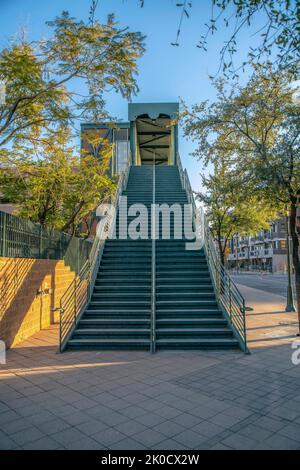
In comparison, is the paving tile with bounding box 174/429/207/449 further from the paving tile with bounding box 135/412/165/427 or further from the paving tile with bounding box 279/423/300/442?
the paving tile with bounding box 279/423/300/442

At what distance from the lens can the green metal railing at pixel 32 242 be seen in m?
8.03

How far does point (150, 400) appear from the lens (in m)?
4.89

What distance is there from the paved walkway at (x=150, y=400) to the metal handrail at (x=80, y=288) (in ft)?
2.16

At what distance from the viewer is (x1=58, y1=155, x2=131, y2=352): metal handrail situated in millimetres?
7786

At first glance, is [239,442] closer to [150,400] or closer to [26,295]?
[150,400]

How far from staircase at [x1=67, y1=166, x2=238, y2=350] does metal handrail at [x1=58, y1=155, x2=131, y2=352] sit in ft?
0.55

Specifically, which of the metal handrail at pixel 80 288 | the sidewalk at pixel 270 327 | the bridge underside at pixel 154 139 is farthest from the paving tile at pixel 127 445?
the bridge underside at pixel 154 139

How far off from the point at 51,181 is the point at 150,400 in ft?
30.0

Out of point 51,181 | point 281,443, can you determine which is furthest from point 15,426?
point 51,181

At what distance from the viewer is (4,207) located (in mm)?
32562

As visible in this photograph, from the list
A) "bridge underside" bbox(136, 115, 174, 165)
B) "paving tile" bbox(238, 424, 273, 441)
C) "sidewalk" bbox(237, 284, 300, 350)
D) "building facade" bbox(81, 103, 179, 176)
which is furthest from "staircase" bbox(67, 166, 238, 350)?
"bridge underside" bbox(136, 115, 174, 165)

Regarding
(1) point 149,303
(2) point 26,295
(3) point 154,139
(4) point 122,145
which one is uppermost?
(4) point 122,145

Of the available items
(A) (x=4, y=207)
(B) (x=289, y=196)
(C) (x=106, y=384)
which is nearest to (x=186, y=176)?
(B) (x=289, y=196)

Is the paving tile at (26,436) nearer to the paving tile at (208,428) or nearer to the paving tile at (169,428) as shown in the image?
the paving tile at (169,428)
